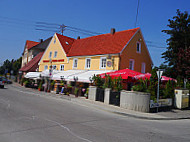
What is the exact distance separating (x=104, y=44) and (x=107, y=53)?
3115mm

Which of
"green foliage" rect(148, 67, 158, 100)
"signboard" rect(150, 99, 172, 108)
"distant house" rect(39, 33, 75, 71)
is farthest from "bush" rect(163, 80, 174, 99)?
"distant house" rect(39, 33, 75, 71)

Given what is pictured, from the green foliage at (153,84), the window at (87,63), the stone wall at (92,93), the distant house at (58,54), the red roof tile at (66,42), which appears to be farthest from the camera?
the red roof tile at (66,42)

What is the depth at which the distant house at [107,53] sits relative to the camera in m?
23.5

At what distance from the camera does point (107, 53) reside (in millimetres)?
23797

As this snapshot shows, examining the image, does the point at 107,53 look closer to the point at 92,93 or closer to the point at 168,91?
the point at 92,93

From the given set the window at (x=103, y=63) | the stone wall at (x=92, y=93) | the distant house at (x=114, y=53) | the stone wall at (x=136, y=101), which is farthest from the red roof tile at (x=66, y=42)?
the stone wall at (x=136, y=101)

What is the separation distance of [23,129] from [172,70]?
22.1 metres

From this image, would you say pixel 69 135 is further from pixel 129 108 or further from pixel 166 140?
pixel 129 108

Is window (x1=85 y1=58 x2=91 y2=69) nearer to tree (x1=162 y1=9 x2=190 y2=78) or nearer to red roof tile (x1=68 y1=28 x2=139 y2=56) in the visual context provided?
red roof tile (x1=68 y1=28 x2=139 y2=56)

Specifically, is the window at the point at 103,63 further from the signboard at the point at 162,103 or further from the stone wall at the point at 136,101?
the signboard at the point at 162,103

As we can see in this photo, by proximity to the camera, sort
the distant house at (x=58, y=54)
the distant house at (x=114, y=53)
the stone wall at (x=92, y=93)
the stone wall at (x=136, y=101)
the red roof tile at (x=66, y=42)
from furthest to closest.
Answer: the red roof tile at (x=66, y=42) → the distant house at (x=58, y=54) → the distant house at (x=114, y=53) → the stone wall at (x=92, y=93) → the stone wall at (x=136, y=101)

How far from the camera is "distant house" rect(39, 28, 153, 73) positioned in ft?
77.2

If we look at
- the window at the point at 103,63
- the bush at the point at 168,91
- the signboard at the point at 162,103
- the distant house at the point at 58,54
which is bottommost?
the signboard at the point at 162,103

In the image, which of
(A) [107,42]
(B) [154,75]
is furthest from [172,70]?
(B) [154,75]
